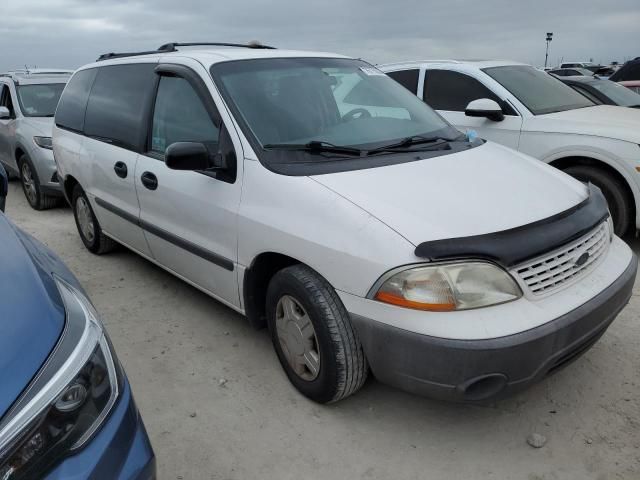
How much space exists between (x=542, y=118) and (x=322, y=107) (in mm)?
2754

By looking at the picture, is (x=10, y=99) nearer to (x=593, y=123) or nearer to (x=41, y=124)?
(x=41, y=124)

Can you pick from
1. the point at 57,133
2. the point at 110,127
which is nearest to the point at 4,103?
the point at 57,133

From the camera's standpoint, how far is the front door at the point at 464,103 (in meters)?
5.09

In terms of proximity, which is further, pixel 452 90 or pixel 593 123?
pixel 452 90

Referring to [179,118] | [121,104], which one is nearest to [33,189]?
[121,104]

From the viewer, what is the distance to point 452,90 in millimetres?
5629

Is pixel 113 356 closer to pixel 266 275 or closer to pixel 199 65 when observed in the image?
pixel 266 275

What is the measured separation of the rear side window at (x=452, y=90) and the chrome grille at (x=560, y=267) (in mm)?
3149

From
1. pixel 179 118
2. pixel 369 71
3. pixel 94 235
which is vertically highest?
pixel 369 71

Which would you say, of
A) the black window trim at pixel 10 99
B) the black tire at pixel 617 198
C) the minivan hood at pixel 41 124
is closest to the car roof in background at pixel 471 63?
the black tire at pixel 617 198

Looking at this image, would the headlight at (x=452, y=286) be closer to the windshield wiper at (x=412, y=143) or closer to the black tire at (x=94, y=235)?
the windshield wiper at (x=412, y=143)

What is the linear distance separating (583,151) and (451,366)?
333 centimetres

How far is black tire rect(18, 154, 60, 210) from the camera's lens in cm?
657

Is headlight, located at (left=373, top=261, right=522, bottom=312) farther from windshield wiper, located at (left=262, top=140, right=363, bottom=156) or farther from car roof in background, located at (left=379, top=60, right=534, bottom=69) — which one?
car roof in background, located at (left=379, top=60, right=534, bottom=69)
